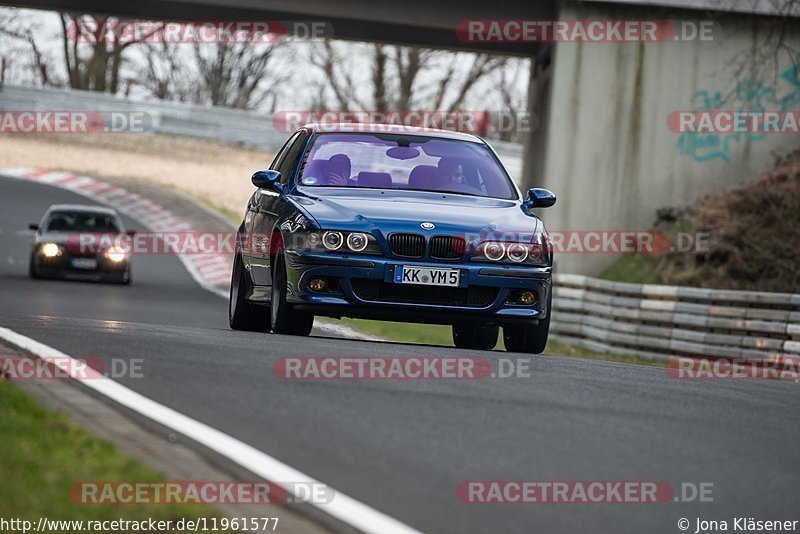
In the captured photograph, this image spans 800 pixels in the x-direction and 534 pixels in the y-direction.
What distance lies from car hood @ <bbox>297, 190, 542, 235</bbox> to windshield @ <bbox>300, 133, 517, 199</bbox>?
0.32 metres

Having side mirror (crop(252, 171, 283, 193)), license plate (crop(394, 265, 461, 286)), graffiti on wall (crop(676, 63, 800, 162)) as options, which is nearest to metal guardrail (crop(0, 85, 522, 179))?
graffiti on wall (crop(676, 63, 800, 162))

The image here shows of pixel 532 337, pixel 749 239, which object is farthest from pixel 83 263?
pixel 532 337

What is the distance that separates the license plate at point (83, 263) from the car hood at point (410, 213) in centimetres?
1674

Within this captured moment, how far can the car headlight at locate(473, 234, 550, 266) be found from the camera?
11398 millimetres

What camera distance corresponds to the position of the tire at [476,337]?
566 inches

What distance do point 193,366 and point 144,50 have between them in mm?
73707

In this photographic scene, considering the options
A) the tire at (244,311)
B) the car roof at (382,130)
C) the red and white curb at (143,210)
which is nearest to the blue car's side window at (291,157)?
the car roof at (382,130)

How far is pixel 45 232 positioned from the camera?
2794 cm

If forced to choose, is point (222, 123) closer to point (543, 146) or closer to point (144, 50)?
point (144, 50)

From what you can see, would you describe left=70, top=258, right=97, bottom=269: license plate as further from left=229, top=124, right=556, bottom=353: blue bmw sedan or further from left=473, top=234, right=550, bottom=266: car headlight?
left=473, top=234, right=550, bottom=266: car headlight

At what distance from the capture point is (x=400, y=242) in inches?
445

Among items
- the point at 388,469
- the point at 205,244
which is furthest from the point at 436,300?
the point at 205,244
